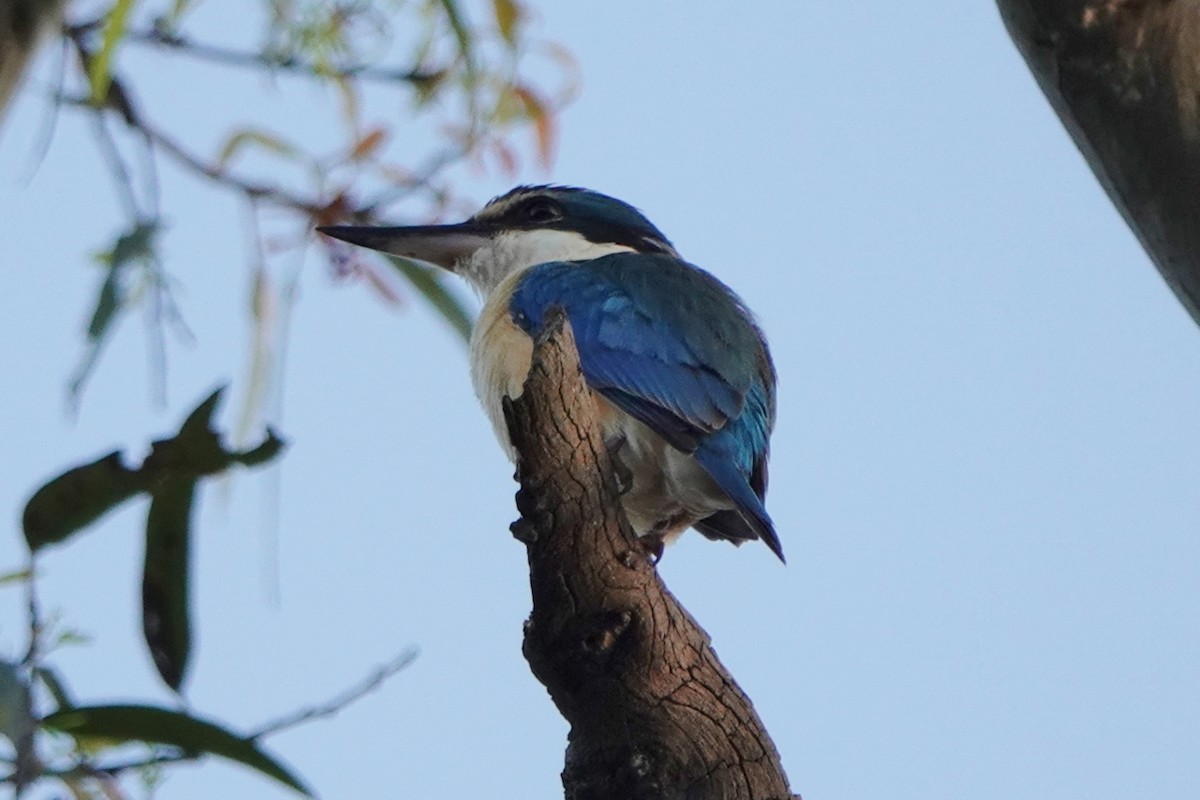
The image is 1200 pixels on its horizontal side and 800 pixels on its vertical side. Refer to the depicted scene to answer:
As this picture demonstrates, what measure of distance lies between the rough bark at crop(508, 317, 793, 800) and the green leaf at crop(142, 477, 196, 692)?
0.98 metres

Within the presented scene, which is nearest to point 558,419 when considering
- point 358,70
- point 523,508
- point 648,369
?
point 523,508

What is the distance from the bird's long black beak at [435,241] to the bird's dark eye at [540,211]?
17cm

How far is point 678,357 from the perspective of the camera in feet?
12.1

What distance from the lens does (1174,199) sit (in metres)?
1.82

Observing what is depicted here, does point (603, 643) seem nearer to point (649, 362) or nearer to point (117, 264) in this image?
point (117, 264)

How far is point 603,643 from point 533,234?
2.26 m

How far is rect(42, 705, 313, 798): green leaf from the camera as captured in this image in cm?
140

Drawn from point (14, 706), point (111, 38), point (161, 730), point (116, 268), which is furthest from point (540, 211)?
point (14, 706)

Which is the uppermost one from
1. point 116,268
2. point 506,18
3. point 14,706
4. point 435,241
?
point 435,241

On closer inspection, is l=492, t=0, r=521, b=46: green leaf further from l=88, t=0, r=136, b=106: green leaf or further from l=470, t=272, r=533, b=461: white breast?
l=88, t=0, r=136, b=106: green leaf

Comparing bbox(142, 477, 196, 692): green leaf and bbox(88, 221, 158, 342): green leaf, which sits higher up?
bbox(88, 221, 158, 342): green leaf

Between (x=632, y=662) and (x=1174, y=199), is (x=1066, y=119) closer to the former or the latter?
(x=1174, y=199)

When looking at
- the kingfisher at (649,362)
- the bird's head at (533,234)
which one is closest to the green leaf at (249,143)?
the kingfisher at (649,362)

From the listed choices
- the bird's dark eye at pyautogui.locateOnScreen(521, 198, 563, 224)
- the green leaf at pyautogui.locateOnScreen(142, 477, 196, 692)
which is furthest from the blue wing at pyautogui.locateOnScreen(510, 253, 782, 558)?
the green leaf at pyautogui.locateOnScreen(142, 477, 196, 692)
